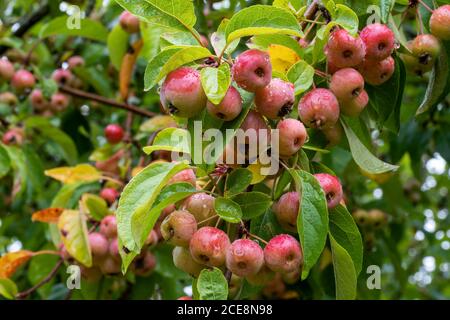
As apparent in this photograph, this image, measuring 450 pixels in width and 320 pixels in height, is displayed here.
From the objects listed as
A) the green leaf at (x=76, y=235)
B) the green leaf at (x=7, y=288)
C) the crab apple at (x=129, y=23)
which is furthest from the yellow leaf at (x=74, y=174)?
the crab apple at (x=129, y=23)

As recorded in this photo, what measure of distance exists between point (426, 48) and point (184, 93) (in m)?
0.57

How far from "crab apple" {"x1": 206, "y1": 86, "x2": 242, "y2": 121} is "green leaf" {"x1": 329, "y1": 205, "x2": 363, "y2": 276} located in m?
0.30

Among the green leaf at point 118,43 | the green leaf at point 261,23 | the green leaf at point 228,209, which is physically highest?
the green leaf at point 261,23

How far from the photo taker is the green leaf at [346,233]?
1.21m

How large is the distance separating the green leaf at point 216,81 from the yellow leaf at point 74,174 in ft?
3.36

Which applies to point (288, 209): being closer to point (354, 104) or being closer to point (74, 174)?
point (354, 104)

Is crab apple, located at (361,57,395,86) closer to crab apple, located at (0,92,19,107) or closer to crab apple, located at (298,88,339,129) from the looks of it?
crab apple, located at (298,88,339,129)

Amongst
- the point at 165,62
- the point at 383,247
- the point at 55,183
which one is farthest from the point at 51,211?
the point at 383,247

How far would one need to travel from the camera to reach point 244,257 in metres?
1.11

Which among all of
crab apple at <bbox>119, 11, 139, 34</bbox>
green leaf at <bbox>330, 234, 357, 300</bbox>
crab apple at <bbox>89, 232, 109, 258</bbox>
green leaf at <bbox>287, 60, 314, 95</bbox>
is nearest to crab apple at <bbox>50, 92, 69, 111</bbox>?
crab apple at <bbox>119, 11, 139, 34</bbox>

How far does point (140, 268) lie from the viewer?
6.24 ft

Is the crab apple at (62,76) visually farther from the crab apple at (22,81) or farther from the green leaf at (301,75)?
the green leaf at (301,75)
